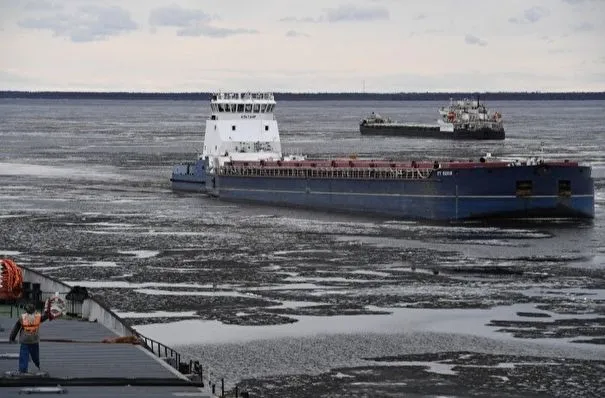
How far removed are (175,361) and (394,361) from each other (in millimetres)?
8953

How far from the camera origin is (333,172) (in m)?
89.6

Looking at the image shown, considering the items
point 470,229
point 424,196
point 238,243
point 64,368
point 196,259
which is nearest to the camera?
point 64,368

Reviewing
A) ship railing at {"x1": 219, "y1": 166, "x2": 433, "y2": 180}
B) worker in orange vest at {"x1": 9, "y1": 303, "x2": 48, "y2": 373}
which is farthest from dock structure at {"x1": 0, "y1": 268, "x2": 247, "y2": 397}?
ship railing at {"x1": 219, "y1": 166, "x2": 433, "y2": 180}

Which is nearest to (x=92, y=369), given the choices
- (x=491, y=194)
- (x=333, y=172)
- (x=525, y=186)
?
(x=491, y=194)

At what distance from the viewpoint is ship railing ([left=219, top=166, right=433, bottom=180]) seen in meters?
83.9

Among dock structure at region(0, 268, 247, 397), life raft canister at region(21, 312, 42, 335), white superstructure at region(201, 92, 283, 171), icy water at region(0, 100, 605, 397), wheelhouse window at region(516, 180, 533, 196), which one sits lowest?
icy water at region(0, 100, 605, 397)

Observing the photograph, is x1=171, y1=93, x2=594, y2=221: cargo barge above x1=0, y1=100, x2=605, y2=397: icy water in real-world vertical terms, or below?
above

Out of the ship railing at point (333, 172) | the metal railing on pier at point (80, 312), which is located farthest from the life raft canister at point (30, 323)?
the ship railing at point (333, 172)

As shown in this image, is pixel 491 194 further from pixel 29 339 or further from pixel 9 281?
pixel 29 339

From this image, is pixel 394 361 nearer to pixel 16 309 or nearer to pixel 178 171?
pixel 16 309

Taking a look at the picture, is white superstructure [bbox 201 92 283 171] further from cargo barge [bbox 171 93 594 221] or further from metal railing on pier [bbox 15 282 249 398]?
metal railing on pier [bbox 15 282 249 398]

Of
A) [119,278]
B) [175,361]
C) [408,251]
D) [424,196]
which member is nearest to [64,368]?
[175,361]

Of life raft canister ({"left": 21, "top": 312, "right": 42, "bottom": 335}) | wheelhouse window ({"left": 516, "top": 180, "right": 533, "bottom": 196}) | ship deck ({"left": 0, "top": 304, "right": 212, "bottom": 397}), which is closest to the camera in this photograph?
ship deck ({"left": 0, "top": 304, "right": 212, "bottom": 397})

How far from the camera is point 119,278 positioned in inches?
2137
